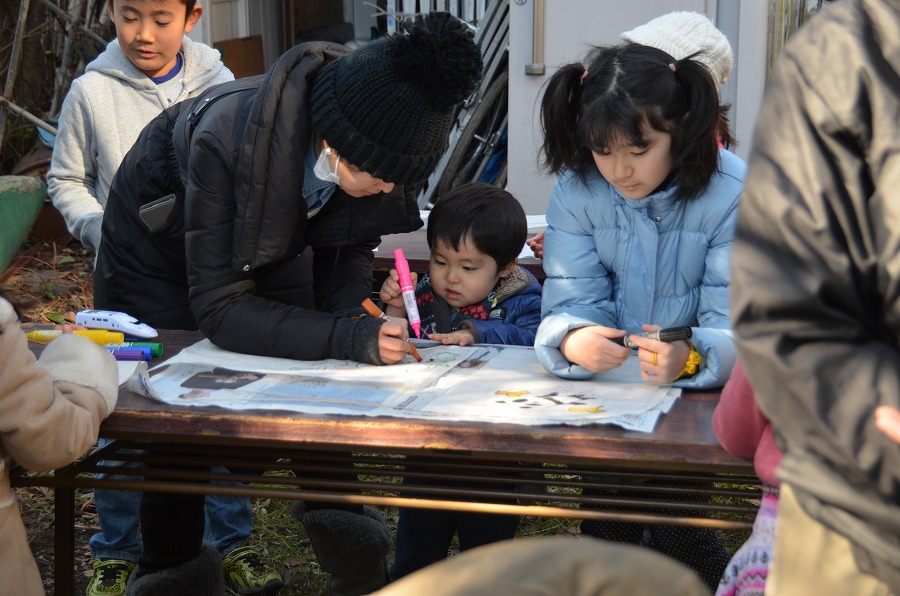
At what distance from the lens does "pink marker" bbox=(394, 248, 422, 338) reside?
7.75 ft

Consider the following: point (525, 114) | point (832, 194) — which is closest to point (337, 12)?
point (525, 114)

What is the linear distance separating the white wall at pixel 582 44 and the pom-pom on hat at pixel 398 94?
3.04m

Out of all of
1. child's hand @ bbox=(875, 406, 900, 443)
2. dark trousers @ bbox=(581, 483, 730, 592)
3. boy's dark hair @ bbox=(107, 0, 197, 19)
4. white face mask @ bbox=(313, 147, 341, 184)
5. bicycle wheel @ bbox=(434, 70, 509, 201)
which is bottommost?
dark trousers @ bbox=(581, 483, 730, 592)

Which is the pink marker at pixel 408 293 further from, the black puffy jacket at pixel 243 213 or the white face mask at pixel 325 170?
the white face mask at pixel 325 170

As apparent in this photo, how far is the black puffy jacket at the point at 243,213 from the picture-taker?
80.4 inches

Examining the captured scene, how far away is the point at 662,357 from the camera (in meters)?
1.82

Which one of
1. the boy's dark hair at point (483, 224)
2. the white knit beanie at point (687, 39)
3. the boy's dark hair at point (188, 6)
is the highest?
the boy's dark hair at point (188, 6)

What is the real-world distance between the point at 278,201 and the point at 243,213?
0.07 meters

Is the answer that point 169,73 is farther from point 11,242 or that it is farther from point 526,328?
point 526,328

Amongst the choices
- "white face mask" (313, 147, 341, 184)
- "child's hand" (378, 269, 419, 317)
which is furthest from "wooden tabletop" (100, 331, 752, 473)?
"child's hand" (378, 269, 419, 317)

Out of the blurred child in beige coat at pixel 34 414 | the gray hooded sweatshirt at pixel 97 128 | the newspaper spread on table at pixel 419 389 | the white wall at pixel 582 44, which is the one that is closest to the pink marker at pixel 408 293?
the newspaper spread on table at pixel 419 389

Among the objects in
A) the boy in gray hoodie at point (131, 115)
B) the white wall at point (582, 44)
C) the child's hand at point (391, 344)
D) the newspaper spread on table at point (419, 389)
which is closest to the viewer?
the newspaper spread on table at point (419, 389)

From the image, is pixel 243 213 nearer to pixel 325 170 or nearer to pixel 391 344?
pixel 325 170

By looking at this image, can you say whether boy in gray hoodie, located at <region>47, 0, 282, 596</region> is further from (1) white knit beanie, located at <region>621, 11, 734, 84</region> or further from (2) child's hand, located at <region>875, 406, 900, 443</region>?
(2) child's hand, located at <region>875, 406, 900, 443</region>
